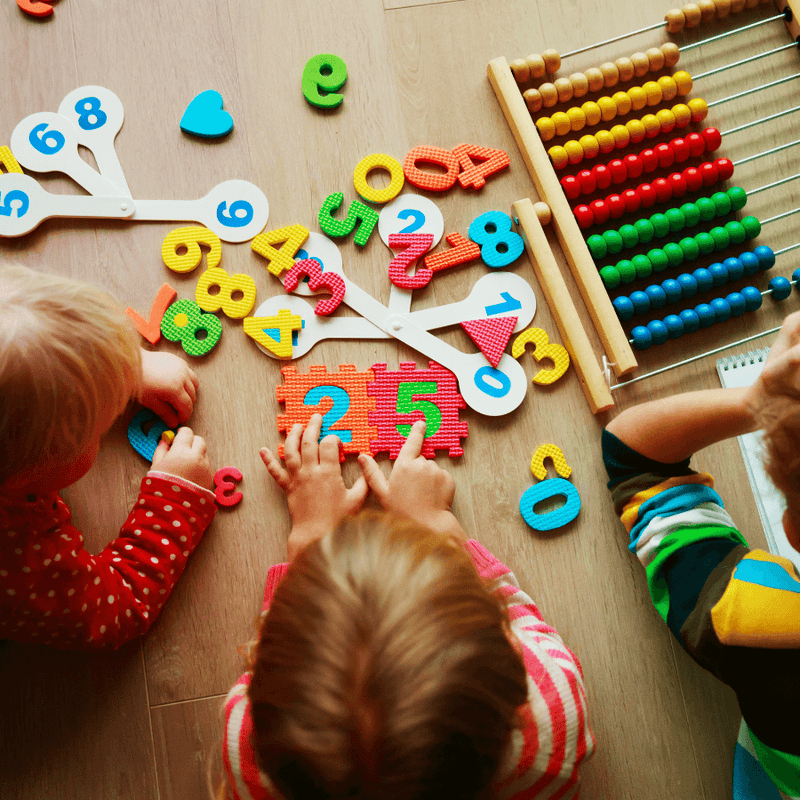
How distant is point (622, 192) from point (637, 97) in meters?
0.13

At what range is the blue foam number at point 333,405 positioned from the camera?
835 mm

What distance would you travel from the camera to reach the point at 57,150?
88cm

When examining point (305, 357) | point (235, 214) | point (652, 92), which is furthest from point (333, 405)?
point (652, 92)

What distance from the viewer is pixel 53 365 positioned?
0.59 meters

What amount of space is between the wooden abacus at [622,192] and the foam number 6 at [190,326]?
1.41 feet

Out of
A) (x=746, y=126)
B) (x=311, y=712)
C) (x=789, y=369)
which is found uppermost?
(x=746, y=126)

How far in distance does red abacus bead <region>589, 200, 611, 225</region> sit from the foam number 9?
38 centimetres

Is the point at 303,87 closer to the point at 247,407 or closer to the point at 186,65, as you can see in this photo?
the point at 186,65

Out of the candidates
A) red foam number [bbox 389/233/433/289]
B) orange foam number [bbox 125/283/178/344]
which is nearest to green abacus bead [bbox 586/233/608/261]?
red foam number [bbox 389/233/433/289]

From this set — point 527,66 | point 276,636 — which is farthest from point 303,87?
point 276,636

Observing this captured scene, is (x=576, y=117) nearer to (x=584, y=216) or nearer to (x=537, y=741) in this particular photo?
(x=584, y=216)

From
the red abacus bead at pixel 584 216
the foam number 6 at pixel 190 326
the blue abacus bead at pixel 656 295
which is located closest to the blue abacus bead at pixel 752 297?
the blue abacus bead at pixel 656 295

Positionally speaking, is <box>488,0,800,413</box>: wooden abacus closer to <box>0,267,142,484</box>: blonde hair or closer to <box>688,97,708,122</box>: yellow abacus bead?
<box>688,97,708,122</box>: yellow abacus bead

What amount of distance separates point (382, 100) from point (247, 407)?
468 millimetres
